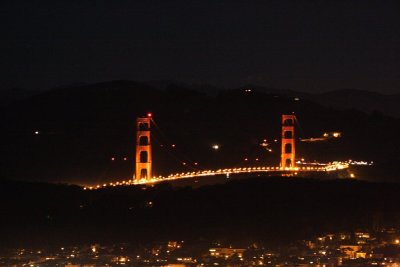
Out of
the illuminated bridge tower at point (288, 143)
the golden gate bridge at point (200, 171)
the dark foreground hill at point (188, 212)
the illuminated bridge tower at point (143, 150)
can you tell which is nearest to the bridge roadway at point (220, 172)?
the golden gate bridge at point (200, 171)

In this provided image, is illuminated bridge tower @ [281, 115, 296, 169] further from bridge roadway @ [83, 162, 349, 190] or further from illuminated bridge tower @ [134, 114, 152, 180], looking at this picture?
illuminated bridge tower @ [134, 114, 152, 180]

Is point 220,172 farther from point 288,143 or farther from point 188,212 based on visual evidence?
point 288,143

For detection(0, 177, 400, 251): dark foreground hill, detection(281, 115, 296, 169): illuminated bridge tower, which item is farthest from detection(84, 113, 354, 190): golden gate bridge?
detection(0, 177, 400, 251): dark foreground hill

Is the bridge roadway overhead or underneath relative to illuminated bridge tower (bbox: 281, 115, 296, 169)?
underneath

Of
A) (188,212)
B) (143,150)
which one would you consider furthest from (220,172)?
(188,212)

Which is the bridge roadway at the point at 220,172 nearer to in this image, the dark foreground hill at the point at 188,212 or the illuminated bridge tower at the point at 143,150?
the illuminated bridge tower at the point at 143,150

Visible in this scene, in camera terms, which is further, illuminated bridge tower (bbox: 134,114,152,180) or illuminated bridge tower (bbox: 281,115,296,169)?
illuminated bridge tower (bbox: 281,115,296,169)

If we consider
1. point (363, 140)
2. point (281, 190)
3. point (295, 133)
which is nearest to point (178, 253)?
point (281, 190)

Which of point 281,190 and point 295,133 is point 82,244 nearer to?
point 281,190
